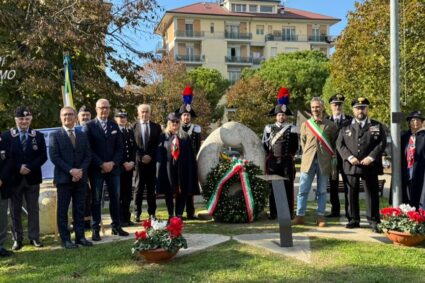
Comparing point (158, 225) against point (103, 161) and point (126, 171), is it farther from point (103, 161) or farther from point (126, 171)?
point (126, 171)

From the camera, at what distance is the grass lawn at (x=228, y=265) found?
498 cm

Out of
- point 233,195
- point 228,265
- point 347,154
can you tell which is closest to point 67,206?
point 228,265

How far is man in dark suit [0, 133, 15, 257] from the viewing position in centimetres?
614

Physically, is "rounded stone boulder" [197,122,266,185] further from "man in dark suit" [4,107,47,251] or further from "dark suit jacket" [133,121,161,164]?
"man in dark suit" [4,107,47,251]

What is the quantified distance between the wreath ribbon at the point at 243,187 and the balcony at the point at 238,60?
54.5 metres

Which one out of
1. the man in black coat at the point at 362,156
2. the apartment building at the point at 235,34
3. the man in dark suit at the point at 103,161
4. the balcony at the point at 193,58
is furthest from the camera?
the apartment building at the point at 235,34

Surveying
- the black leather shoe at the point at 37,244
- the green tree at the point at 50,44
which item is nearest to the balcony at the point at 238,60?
the green tree at the point at 50,44

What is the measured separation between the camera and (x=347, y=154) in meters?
7.17

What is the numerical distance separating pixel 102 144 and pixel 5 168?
1280mm

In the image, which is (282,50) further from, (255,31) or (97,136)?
(97,136)

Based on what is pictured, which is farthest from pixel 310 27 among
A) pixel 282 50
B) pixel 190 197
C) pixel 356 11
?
pixel 190 197

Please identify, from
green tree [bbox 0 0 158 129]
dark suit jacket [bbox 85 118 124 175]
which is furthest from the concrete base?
green tree [bbox 0 0 158 129]

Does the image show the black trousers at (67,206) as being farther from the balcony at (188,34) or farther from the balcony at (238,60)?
the balcony at (238,60)

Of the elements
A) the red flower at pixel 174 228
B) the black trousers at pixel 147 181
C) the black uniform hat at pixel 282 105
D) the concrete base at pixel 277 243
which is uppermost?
the black uniform hat at pixel 282 105
